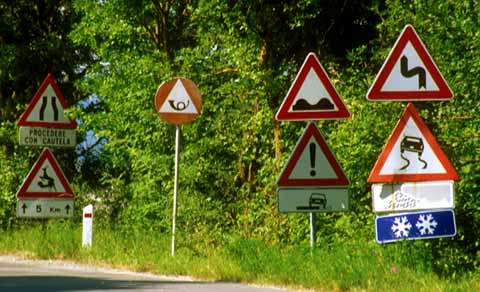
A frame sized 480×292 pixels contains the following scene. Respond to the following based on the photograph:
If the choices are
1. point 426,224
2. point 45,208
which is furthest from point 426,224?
point 45,208

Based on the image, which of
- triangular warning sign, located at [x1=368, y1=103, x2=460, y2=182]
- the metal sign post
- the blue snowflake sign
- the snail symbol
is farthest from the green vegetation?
the snail symbol

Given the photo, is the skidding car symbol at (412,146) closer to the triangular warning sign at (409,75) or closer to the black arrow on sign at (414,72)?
the triangular warning sign at (409,75)

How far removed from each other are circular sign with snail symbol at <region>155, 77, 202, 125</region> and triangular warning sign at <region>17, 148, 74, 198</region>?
2.93 m

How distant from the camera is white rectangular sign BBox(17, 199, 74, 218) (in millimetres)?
18094

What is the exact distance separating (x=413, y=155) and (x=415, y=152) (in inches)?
1.3

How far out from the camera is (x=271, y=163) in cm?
1847

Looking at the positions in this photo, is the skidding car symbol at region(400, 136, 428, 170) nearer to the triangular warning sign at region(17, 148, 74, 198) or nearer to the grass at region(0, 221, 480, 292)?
the grass at region(0, 221, 480, 292)

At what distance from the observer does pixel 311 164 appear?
12.6 meters

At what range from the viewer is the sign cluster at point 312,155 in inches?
486

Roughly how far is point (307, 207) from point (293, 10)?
7.19 m

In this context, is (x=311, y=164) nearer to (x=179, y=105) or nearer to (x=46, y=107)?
(x=179, y=105)

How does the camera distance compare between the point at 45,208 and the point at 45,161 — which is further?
the point at 45,208

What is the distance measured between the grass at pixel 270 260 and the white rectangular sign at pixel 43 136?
1421 mm

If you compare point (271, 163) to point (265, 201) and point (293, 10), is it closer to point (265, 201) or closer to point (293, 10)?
point (265, 201)
